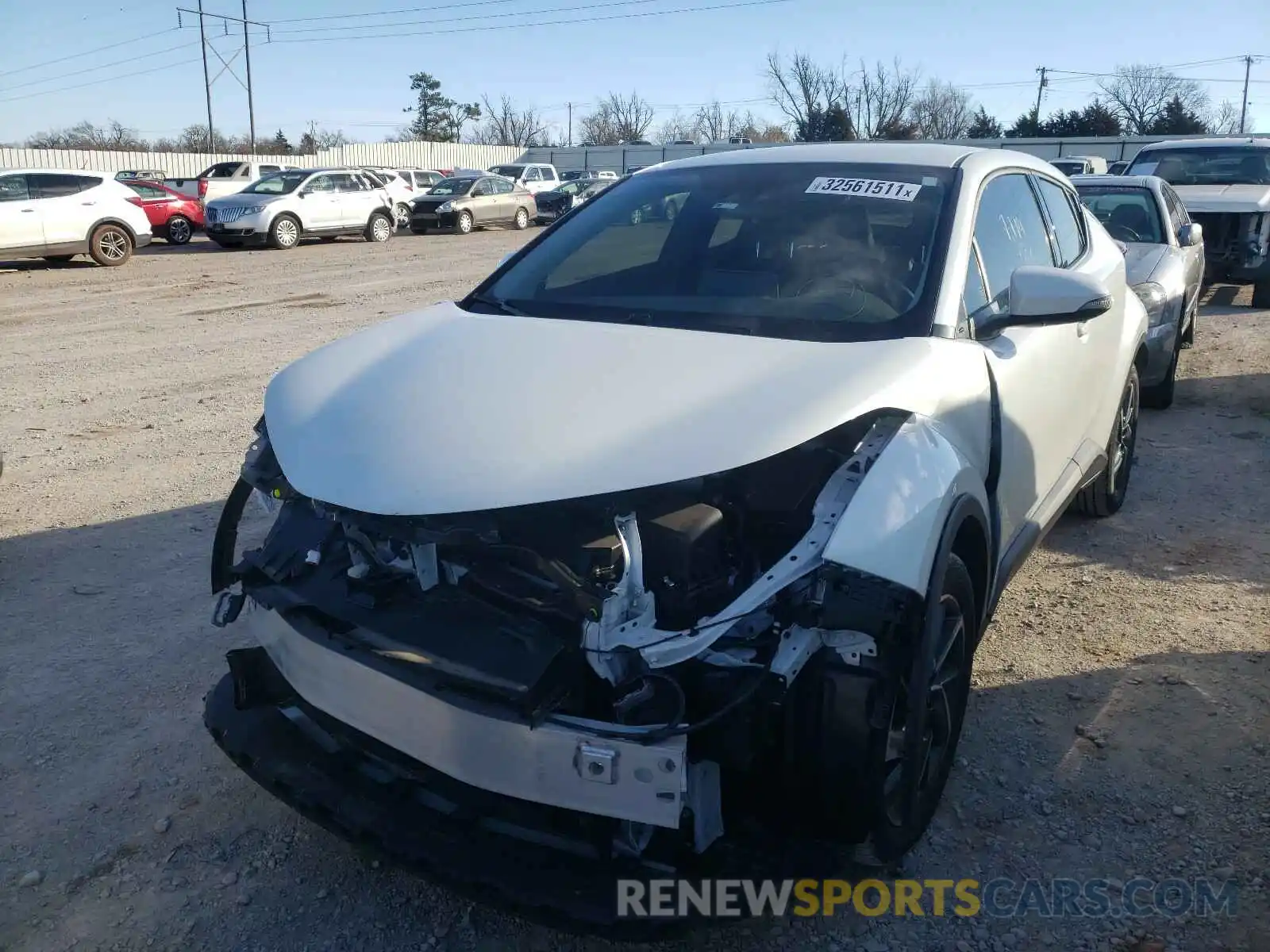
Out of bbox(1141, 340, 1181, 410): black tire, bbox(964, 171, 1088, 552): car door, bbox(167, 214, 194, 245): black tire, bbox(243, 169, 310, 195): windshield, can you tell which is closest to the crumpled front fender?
bbox(964, 171, 1088, 552): car door

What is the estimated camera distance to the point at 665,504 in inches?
92.4

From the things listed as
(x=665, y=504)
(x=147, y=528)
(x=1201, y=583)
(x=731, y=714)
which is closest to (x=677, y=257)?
(x=665, y=504)

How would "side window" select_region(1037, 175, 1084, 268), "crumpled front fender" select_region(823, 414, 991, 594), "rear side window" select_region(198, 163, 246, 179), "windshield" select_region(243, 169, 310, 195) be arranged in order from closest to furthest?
"crumpled front fender" select_region(823, 414, 991, 594), "side window" select_region(1037, 175, 1084, 268), "windshield" select_region(243, 169, 310, 195), "rear side window" select_region(198, 163, 246, 179)

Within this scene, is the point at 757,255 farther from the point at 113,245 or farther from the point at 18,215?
the point at 113,245

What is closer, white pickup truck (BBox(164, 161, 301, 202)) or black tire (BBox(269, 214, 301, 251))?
black tire (BBox(269, 214, 301, 251))

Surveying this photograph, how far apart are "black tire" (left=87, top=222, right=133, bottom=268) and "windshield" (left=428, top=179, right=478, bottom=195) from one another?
9.84 meters

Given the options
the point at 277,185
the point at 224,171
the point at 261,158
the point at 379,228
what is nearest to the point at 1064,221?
the point at 277,185

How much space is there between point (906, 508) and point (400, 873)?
64.5 inches

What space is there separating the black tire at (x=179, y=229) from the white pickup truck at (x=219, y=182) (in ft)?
2.47

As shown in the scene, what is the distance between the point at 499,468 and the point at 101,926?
1567 millimetres

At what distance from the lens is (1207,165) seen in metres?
12.3

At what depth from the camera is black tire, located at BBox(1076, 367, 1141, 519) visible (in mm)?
4879

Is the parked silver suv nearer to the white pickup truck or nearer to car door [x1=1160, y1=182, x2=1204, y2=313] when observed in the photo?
the white pickup truck

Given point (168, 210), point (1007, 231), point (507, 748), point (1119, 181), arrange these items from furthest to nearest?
point (168, 210)
point (1119, 181)
point (1007, 231)
point (507, 748)
